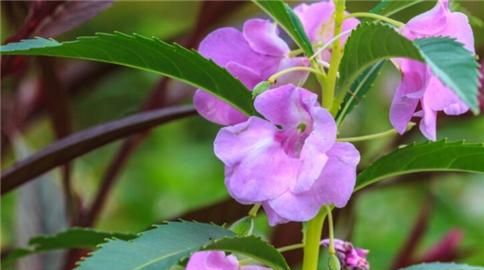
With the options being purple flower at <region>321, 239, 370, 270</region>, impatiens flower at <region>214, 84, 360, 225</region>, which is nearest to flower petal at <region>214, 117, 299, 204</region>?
impatiens flower at <region>214, 84, 360, 225</region>

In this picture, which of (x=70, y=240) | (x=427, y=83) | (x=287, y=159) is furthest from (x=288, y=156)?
(x=70, y=240)

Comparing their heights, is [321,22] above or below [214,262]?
above

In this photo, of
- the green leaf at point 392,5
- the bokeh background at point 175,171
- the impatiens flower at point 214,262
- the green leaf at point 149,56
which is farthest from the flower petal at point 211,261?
the bokeh background at point 175,171

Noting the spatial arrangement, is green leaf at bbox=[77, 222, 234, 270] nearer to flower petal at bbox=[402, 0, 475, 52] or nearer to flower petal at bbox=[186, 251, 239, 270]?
flower petal at bbox=[186, 251, 239, 270]

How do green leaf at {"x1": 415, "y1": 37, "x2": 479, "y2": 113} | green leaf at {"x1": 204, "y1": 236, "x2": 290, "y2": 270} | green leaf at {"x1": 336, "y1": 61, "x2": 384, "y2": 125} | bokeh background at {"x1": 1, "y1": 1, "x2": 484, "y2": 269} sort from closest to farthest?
green leaf at {"x1": 415, "y1": 37, "x2": 479, "y2": 113} → green leaf at {"x1": 204, "y1": 236, "x2": 290, "y2": 270} → green leaf at {"x1": 336, "y1": 61, "x2": 384, "y2": 125} → bokeh background at {"x1": 1, "y1": 1, "x2": 484, "y2": 269}

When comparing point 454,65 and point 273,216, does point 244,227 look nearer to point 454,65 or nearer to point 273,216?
point 273,216

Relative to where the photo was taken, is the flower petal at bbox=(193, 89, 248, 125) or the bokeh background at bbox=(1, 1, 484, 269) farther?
the bokeh background at bbox=(1, 1, 484, 269)

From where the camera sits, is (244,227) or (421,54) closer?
(421,54)

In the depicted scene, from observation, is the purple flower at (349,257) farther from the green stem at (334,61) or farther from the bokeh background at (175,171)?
the bokeh background at (175,171)
